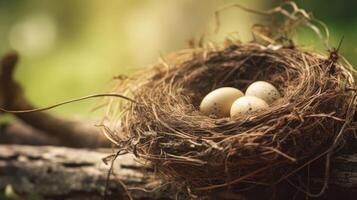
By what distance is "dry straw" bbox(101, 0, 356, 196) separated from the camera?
174cm

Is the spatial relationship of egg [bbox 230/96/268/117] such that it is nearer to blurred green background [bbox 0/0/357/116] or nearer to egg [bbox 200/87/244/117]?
egg [bbox 200/87/244/117]

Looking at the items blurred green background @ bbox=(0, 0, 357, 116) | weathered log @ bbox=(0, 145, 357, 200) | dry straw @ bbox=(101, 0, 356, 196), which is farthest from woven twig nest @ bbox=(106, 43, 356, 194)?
blurred green background @ bbox=(0, 0, 357, 116)

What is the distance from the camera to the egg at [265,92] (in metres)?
2.11

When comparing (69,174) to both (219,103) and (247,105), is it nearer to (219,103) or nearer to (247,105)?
(219,103)

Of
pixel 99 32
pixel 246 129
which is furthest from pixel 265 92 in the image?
pixel 99 32

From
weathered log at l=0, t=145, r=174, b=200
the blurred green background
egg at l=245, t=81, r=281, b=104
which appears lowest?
weathered log at l=0, t=145, r=174, b=200

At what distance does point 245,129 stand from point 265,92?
322 millimetres

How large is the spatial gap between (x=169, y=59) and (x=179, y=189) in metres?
0.66

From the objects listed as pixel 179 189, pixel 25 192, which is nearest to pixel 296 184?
pixel 179 189

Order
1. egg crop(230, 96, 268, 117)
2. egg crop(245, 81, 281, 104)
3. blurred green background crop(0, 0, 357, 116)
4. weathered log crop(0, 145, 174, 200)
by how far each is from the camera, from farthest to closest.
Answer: blurred green background crop(0, 0, 357, 116), weathered log crop(0, 145, 174, 200), egg crop(245, 81, 281, 104), egg crop(230, 96, 268, 117)

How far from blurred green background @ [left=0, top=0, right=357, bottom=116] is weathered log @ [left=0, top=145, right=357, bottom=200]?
241 cm

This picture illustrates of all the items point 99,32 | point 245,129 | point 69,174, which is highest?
point 99,32

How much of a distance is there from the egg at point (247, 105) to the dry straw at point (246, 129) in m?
0.07

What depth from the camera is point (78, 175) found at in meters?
2.37
